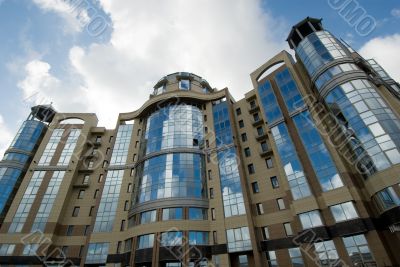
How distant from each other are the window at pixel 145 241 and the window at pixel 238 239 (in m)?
10.3

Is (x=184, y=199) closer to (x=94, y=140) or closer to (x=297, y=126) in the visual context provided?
(x=297, y=126)

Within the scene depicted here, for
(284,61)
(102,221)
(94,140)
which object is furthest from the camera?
(94,140)

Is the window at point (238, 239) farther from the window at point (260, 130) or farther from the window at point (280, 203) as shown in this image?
the window at point (260, 130)

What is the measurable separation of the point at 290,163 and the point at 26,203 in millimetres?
42366

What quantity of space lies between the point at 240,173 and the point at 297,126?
34.6ft

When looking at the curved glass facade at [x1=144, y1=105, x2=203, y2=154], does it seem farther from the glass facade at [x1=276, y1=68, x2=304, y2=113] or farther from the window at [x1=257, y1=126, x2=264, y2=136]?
the glass facade at [x1=276, y1=68, x2=304, y2=113]

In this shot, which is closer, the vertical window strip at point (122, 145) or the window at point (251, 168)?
the window at point (251, 168)

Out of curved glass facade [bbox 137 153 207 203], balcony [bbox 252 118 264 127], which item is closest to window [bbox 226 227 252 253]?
A: curved glass facade [bbox 137 153 207 203]

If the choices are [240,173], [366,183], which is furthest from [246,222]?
[366,183]

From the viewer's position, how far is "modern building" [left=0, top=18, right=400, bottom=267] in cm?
2536

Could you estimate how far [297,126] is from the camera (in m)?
33.5

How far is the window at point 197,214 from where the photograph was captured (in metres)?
34.1

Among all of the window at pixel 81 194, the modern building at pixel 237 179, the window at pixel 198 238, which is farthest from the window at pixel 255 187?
the window at pixel 81 194

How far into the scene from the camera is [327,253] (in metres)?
24.7
